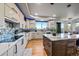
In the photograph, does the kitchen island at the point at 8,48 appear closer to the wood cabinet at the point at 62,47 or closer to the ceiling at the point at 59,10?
the wood cabinet at the point at 62,47

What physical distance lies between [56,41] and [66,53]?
0.53 meters

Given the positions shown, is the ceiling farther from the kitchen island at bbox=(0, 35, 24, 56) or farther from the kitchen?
the kitchen island at bbox=(0, 35, 24, 56)

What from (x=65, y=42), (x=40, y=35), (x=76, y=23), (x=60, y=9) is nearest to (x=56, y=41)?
(x=65, y=42)

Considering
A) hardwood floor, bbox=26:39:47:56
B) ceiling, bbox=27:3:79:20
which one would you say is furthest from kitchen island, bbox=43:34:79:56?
ceiling, bbox=27:3:79:20

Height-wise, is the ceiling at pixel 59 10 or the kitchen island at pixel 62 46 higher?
the ceiling at pixel 59 10

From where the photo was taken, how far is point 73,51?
3.23 m

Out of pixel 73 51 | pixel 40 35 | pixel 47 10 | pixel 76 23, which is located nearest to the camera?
pixel 73 51

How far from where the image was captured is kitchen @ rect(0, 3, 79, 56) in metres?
2.22

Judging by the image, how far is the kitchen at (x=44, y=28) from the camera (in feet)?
7.29

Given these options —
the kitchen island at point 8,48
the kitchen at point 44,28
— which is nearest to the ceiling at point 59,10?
the kitchen at point 44,28

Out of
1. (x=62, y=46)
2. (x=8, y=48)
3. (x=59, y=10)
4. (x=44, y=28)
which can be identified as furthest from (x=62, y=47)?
(x=44, y=28)

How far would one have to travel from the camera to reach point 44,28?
285 inches

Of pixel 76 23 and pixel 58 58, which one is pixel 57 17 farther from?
pixel 58 58

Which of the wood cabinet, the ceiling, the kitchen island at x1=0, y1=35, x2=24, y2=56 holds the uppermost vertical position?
the ceiling
